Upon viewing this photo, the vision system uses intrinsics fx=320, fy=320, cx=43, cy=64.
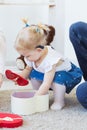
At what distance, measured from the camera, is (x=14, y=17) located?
69.2 inches

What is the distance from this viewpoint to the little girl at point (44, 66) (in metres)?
1.10

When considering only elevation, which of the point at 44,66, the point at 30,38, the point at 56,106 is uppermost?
the point at 30,38

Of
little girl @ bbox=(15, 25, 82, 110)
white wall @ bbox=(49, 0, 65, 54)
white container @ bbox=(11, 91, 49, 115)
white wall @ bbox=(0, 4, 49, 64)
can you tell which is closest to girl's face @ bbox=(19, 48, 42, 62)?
little girl @ bbox=(15, 25, 82, 110)

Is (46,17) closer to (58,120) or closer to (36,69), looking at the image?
(36,69)

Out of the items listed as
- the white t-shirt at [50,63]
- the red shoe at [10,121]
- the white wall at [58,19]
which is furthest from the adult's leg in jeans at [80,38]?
the white wall at [58,19]

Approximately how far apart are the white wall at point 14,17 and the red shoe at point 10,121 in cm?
82

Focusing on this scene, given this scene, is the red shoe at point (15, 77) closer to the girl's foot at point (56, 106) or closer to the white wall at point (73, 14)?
the girl's foot at point (56, 106)

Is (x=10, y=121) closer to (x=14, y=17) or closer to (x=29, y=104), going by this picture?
(x=29, y=104)

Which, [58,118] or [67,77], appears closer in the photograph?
[58,118]

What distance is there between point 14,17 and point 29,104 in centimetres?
81

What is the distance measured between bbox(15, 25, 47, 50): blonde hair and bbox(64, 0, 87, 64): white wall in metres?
0.69

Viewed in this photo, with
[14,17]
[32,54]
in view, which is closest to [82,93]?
[32,54]

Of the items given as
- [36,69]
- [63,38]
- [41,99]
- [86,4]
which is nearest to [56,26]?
[63,38]

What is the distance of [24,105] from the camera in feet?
3.47
